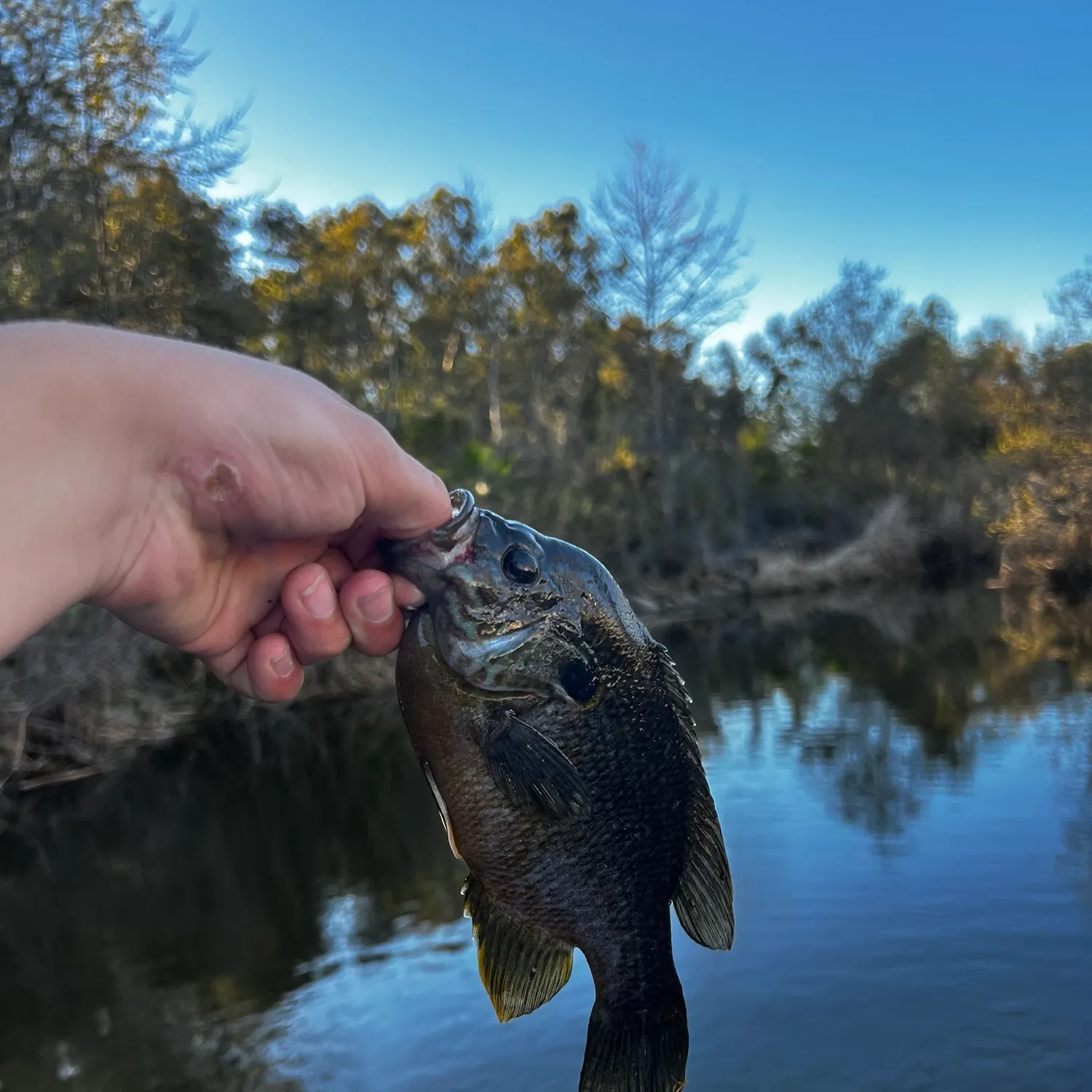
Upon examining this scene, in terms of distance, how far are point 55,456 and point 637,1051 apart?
4.83 feet

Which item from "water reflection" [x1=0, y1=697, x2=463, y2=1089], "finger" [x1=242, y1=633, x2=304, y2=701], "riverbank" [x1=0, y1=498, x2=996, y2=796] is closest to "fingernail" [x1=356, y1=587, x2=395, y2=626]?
"finger" [x1=242, y1=633, x2=304, y2=701]

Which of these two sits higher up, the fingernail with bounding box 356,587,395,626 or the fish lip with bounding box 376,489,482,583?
the fish lip with bounding box 376,489,482,583

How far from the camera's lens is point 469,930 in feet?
23.9

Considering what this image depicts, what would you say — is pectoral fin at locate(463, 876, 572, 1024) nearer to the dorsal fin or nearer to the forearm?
the dorsal fin

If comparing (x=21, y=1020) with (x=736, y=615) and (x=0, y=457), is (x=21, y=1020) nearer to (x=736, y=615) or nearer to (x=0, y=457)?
(x=0, y=457)

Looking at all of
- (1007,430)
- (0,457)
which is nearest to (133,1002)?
(0,457)

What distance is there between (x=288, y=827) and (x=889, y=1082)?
6822 mm

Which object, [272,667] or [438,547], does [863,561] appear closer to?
[272,667]

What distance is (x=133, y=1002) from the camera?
6738 millimetres

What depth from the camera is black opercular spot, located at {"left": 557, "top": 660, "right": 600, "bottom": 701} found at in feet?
5.98

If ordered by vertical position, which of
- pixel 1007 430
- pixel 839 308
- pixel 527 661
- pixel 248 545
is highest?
pixel 839 308

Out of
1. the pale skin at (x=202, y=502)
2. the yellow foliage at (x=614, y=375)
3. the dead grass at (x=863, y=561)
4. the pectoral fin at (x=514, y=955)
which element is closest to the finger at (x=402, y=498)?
the pale skin at (x=202, y=502)

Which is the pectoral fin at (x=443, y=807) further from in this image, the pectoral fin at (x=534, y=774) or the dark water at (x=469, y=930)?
the dark water at (x=469, y=930)

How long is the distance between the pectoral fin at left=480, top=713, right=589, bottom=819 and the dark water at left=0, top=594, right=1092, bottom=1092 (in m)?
4.53
